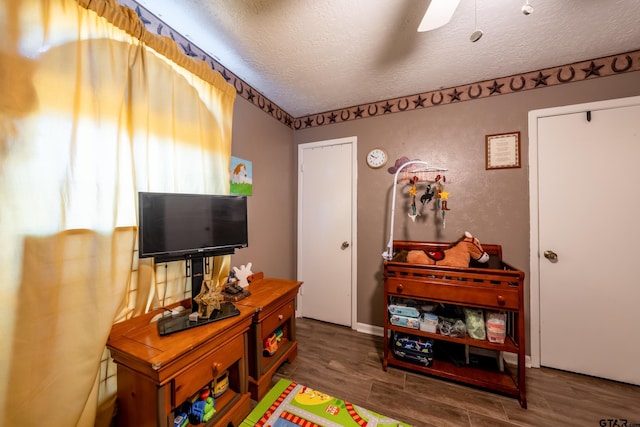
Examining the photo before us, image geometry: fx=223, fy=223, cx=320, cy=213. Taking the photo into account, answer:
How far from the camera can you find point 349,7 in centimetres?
128

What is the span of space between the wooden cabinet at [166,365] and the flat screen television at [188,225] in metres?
0.39

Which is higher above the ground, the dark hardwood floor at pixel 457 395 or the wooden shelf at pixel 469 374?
the wooden shelf at pixel 469 374

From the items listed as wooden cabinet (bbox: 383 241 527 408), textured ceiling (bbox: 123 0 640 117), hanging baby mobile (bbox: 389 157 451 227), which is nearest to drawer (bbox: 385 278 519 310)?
wooden cabinet (bbox: 383 241 527 408)

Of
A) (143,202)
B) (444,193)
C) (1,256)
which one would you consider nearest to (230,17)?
(143,202)

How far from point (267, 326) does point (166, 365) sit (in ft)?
2.43

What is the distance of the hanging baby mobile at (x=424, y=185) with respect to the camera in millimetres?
2102

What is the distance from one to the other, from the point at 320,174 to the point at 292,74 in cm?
109

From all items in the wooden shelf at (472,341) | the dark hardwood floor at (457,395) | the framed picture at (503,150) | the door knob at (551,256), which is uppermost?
the framed picture at (503,150)

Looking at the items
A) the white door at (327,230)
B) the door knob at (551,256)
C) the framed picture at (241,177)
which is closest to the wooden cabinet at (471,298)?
the door knob at (551,256)

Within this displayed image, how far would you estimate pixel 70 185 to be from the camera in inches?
38.3

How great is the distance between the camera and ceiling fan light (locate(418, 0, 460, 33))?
38.3 inches

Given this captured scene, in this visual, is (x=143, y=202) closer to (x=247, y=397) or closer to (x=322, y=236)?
(x=247, y=397)

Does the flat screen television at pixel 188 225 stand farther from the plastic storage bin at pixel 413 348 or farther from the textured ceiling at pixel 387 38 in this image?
the plastic storage bin at pixel 413 348

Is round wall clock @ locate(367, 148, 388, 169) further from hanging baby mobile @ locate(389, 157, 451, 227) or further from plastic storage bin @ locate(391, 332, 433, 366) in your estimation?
plastic storage bin @ locate(391, 332, 433, 366)
